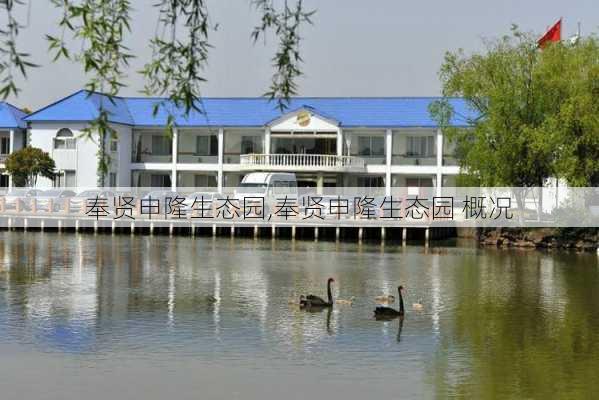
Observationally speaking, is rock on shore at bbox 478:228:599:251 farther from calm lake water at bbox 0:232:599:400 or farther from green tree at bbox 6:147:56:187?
green tree at bbox 6:147:56:187

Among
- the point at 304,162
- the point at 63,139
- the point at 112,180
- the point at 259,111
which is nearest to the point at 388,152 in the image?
the point at 304,162

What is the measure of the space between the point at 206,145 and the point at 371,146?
10973 mm

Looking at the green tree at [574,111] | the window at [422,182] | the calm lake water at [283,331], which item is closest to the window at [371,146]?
the window at [422,182]

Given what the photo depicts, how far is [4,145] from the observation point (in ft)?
206

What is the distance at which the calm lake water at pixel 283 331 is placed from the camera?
49.4 ft

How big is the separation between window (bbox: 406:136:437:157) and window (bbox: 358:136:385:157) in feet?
5.67

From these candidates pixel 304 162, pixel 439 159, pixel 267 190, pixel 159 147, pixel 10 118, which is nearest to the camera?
pixel 267 190

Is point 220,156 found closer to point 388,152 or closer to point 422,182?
point 388,152

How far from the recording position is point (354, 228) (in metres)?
48.6

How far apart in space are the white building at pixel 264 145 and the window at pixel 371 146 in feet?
0.21

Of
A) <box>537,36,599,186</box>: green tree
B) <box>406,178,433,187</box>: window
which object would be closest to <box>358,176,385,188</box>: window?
<box>406,178,433,187</box>: window

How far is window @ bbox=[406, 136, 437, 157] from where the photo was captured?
5978 cm

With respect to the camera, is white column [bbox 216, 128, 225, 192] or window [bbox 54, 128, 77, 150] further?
white column [bbox 216, 128, 225, 192]

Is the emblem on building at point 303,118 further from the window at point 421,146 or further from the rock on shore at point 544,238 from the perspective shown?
the rock on shore at point 544,238
